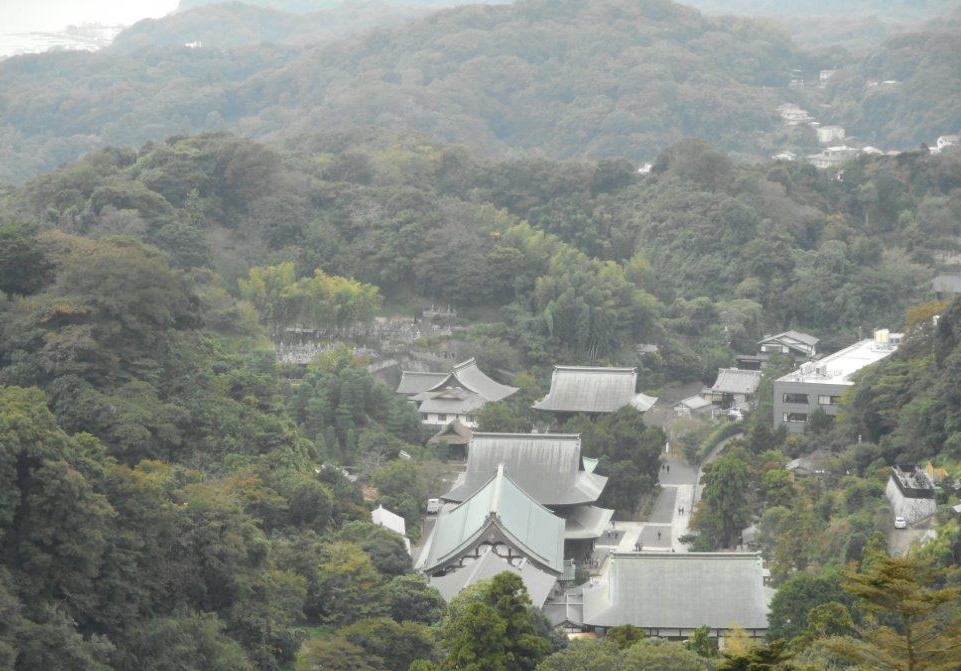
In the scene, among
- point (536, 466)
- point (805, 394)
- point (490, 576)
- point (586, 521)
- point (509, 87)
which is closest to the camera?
point (490, 576)

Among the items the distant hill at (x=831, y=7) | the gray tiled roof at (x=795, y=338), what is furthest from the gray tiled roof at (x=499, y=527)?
the distant hill at (x=831, y=7)

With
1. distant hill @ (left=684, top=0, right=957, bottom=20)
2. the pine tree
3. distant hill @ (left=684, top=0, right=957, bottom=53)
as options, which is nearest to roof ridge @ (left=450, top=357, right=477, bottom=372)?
the pine tree

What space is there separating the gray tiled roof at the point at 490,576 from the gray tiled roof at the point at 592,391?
10.8 meters

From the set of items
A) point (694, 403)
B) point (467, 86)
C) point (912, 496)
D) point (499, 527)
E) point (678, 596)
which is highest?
point (912, 496)

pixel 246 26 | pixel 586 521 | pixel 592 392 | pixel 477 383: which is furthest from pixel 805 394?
pixel 246 26

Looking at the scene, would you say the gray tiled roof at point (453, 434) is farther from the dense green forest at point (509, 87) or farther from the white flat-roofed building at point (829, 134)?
the white flat-roofed building at point (829, 134)

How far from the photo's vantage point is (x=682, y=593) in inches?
970

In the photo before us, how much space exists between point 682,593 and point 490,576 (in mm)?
2979

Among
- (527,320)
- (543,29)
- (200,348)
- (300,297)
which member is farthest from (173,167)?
(543,29)

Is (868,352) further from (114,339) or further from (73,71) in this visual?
(73,71)

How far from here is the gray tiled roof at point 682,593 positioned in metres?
24.3

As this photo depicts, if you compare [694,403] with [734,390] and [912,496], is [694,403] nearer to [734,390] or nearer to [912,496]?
[734,390]

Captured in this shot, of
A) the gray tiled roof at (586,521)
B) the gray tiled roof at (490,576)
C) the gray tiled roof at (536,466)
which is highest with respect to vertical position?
the gray tiled roof at (490,576)

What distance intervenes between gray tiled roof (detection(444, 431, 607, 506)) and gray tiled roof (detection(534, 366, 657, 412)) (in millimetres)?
5785
